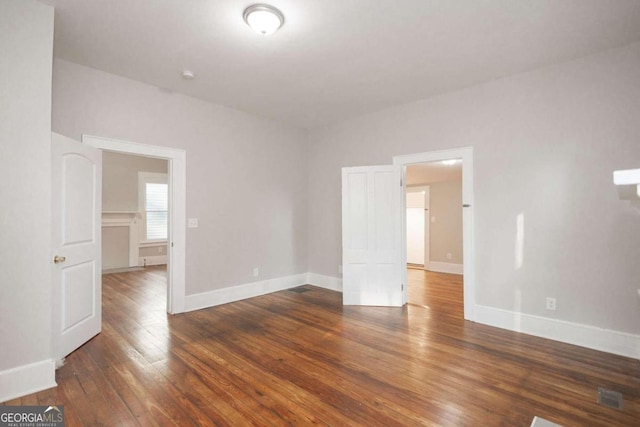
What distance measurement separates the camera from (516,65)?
323cm

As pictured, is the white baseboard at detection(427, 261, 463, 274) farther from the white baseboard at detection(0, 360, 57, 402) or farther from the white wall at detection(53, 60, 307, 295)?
the white baseboard at detection(0, 360, 57, 402)

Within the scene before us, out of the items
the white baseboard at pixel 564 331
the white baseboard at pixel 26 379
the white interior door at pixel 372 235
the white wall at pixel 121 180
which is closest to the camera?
the white baseboard at pixel 26 379

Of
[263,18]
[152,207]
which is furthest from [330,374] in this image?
[152,207]

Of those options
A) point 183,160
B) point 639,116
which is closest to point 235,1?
point 183,160

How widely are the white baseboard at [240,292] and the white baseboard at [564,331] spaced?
2946mm

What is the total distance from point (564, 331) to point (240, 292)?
401 cm

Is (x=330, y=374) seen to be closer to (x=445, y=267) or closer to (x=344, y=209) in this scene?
(x=344, y=209)

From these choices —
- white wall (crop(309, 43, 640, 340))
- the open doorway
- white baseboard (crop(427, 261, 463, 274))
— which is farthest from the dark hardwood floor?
white baseboard (crop(427, 261, 463, 274))

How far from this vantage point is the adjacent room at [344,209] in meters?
2.19

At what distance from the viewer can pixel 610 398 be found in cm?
215

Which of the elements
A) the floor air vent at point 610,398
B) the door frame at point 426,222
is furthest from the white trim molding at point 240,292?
the floor air vent at point 610,398

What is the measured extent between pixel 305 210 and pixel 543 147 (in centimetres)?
366

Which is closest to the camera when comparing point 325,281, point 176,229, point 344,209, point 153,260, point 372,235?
point 176,229

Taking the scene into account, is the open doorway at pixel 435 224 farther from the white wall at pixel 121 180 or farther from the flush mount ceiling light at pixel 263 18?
the white wall at pixel 121 180
